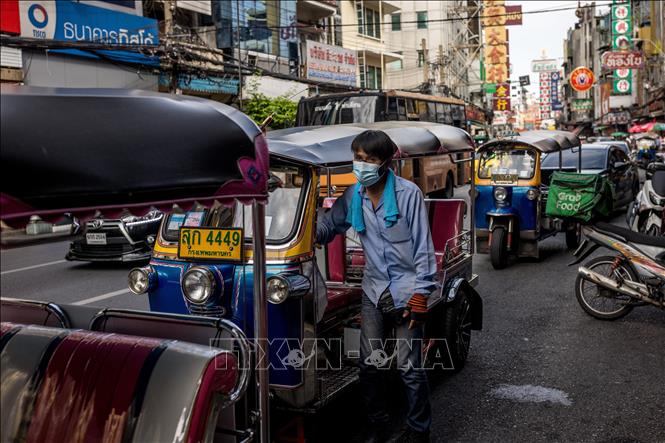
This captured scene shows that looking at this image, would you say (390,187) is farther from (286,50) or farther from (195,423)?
(286,50)

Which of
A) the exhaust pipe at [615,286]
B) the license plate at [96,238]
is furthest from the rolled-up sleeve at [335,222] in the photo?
the license plate at [96,238]

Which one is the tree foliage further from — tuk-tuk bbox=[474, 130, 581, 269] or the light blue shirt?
the light blue shirt

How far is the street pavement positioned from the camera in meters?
4.41

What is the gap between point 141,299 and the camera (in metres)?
8.34

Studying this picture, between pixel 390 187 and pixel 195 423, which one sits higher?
pixel 390 187

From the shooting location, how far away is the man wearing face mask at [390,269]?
3.84 meters

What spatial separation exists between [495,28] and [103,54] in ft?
141

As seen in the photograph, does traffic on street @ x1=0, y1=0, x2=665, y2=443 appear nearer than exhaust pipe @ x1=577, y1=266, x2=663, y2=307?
Yes

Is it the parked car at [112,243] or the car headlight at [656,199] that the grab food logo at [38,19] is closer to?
the parked car at [112,243]

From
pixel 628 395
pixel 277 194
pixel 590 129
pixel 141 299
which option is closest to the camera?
pixel 277 194

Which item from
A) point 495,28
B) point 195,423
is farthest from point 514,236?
point 495,28

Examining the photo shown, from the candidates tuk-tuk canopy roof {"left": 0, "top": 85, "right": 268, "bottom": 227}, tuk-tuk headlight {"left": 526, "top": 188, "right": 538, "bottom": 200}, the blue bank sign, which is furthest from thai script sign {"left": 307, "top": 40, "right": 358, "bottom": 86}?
tuk-tuk canopy roof {"left": 0, "top": 85, "right": 268, "bottom": 227}

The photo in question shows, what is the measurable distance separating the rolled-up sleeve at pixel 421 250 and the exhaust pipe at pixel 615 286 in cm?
341

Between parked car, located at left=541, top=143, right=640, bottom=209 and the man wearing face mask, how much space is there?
10.5m
